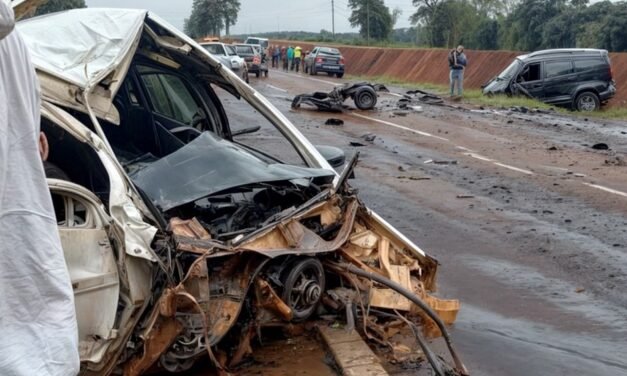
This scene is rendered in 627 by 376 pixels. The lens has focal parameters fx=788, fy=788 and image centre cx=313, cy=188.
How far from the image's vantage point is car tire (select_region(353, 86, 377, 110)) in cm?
2089

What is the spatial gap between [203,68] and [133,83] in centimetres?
61

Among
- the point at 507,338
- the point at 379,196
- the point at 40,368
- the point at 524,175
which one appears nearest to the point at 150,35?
the point at 507,338

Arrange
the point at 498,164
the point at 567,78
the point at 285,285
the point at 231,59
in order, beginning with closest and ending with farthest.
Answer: the point at 285,285
the point at 498,164
the point at 567,78
the point at 231,59

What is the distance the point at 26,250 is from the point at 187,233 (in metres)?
2.16

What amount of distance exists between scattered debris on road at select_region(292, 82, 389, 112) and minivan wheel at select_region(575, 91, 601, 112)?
6362 millimetres

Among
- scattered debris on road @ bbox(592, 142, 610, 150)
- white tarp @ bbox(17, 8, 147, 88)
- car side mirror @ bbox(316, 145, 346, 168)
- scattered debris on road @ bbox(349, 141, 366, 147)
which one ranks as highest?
white tarp @ bbox(17, 8, 147, 88)

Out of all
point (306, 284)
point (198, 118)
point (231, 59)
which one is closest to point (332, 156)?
point (198, 118)

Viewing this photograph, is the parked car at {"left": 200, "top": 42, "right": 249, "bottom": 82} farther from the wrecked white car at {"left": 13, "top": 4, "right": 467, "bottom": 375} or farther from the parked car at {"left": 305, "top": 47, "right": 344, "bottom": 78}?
the wrecked white car at {"left": 13, "top": 4, "right": 467, "bottom": 375}

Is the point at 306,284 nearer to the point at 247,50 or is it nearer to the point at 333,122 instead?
the point at 333,122

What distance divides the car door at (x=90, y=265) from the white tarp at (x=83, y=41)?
98 cm

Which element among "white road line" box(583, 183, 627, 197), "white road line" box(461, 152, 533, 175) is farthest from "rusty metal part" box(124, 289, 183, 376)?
"white road line" box(461, 152, 533, 175)

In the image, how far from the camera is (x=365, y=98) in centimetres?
2102

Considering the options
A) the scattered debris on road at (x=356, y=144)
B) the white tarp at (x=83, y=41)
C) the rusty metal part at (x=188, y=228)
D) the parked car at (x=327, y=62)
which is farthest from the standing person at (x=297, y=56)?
the rusty metal part at (x=188, y=228)

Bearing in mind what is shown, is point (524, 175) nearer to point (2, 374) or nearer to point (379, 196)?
point (379, 196)
